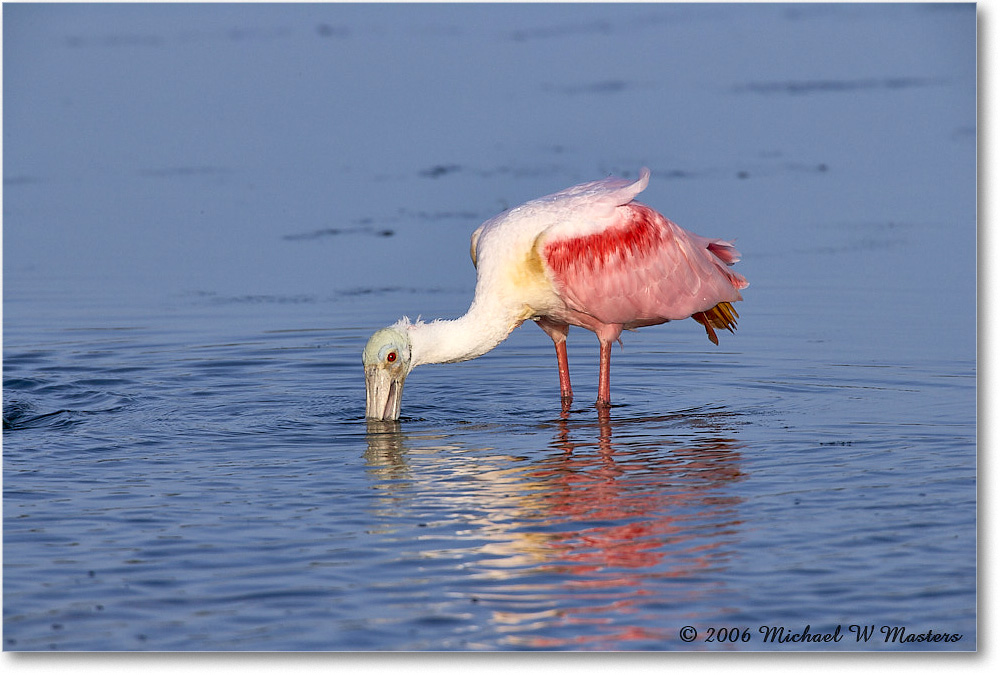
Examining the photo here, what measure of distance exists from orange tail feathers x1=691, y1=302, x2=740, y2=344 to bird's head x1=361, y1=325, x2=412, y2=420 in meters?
2.59

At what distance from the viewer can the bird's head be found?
10.7 meters

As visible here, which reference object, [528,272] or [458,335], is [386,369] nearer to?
[458,335]

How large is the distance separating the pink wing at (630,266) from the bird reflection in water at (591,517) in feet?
2.89

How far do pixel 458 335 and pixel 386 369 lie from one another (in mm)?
573

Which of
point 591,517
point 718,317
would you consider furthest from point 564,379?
point 591,517

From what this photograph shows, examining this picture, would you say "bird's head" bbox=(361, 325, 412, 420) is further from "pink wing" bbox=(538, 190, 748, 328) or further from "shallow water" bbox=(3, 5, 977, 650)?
"pink wing" bbox=(538, 190, 748, 328)

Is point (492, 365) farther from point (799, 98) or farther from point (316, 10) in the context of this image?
point (799, 98)

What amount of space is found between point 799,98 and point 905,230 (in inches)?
92.9

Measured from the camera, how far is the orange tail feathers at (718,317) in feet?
39.7

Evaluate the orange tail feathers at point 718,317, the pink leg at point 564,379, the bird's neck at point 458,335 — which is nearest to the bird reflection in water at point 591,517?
the pink leg at point 564,379

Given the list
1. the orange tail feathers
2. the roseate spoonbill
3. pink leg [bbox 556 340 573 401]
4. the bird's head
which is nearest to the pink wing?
the roseate spoonbill

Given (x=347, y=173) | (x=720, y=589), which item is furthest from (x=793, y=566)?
(x=347, y=173)

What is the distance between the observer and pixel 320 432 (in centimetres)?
1045

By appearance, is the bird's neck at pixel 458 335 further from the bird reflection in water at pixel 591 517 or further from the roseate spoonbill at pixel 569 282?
the bird reflection in water at pixel 591 517
